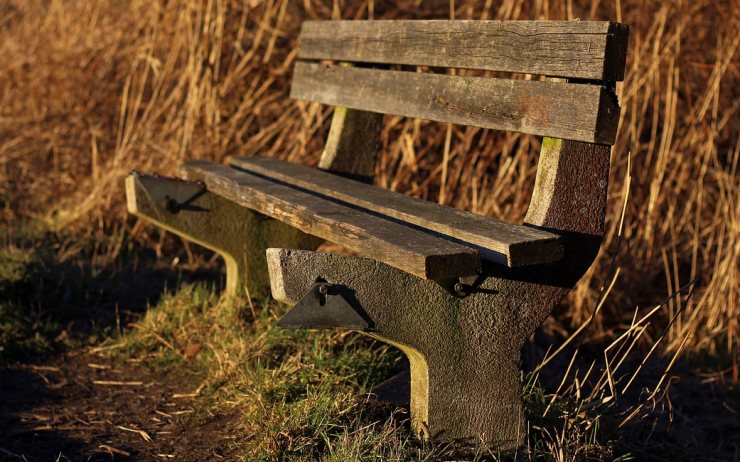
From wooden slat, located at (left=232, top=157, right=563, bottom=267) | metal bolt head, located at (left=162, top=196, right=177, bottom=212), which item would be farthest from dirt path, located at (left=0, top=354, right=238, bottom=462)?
wooden slat, located at (left=232, top=157, right=563, bottom=267)

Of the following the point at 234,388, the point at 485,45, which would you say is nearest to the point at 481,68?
the point at 485,45

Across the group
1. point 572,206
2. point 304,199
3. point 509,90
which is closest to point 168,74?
point 304,199

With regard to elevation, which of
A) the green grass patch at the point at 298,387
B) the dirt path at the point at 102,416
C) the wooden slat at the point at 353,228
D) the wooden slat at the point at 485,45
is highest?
the wooden slat at the point at 485,45

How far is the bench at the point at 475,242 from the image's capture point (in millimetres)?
2121

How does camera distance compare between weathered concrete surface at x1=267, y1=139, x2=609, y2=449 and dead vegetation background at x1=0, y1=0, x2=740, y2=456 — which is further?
dead vegetation background at x1=0, y1=0, x2=740, y2=456

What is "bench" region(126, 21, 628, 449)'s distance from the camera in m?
2.12

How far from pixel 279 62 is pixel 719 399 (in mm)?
2552

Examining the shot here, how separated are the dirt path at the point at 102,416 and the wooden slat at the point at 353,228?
63 centimetres

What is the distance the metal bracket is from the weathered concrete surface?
0.05m

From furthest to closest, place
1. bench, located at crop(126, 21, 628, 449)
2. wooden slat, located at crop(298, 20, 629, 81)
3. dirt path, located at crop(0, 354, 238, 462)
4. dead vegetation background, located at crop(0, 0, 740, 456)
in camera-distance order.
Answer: dead vegetation background, located at crop(0, 0, 740, 456) → dirt path, located at crop(0, 354, 238, 462) → wooden slat, located at crop(298, 20, 629, 81) → bench, located at crop(126, 21, 628, 449)

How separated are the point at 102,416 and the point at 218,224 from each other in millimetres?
773

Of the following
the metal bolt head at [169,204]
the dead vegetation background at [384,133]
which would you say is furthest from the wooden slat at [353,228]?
the dead vegetation background at [384,133]

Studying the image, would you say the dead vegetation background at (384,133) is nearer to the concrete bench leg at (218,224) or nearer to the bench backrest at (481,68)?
the bench backrest at (481,68)

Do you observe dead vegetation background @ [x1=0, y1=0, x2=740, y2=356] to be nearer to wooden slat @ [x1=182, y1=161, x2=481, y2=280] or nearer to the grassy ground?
the grassy ground
